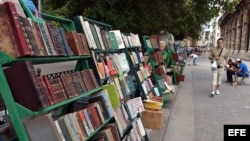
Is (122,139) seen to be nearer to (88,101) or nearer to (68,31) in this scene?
(88,101)

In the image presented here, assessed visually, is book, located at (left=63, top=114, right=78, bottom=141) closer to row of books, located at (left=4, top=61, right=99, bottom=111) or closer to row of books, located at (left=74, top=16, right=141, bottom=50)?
row of books, located at (left=4, top=61, right=99, bottom=111)

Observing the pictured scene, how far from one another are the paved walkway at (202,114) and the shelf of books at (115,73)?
1.03m

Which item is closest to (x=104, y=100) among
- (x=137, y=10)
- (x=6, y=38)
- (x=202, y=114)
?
(x=6, y=38)

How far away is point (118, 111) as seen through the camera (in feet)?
14.7

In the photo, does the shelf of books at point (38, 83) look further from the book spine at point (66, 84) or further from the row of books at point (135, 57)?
the row of books at point (135, 57)

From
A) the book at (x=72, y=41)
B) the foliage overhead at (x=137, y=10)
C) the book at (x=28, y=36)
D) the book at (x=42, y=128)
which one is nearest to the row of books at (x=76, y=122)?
the book at (x=42, y=128)

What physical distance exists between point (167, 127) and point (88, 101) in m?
3.34

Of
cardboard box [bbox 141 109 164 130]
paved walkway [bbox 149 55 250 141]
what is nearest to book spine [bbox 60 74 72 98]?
paved walkway [bbox 149 55 250 141]

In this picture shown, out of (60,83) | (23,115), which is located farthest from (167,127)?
(23,115)

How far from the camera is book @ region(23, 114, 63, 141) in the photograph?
2381mm

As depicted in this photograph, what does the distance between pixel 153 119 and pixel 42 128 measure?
3.86 meters

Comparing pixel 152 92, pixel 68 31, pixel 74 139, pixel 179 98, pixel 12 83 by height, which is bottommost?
pixel 179 98

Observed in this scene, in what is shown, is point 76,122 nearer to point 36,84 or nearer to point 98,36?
point 36,84

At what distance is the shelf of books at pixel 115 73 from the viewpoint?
404 centimetres
